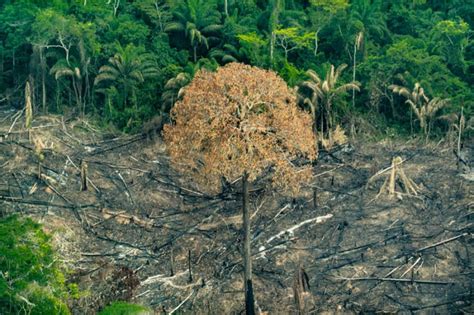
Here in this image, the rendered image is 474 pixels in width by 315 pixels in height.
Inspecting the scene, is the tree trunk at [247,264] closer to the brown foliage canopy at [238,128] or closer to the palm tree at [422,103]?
the brown foliage canopy at [238,128]

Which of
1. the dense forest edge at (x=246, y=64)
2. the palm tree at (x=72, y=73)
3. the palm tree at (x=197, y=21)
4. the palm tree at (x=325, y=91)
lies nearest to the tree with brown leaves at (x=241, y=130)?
the dense forest edge at (x=246, y=64)

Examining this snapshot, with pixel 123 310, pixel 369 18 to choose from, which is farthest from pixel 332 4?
pixel 123 310

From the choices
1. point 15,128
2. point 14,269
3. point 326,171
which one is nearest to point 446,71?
point 326,171

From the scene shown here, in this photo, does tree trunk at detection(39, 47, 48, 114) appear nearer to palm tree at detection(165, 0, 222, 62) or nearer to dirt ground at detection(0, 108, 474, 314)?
dirt ground at detection(0, 108, 474, 314)

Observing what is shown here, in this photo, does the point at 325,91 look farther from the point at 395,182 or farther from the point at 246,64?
the point at 395,182

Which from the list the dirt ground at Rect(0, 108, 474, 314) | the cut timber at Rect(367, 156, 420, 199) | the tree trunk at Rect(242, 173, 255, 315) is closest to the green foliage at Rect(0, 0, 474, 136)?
the dirt ground at Rect(0, 108, 474, 314)
